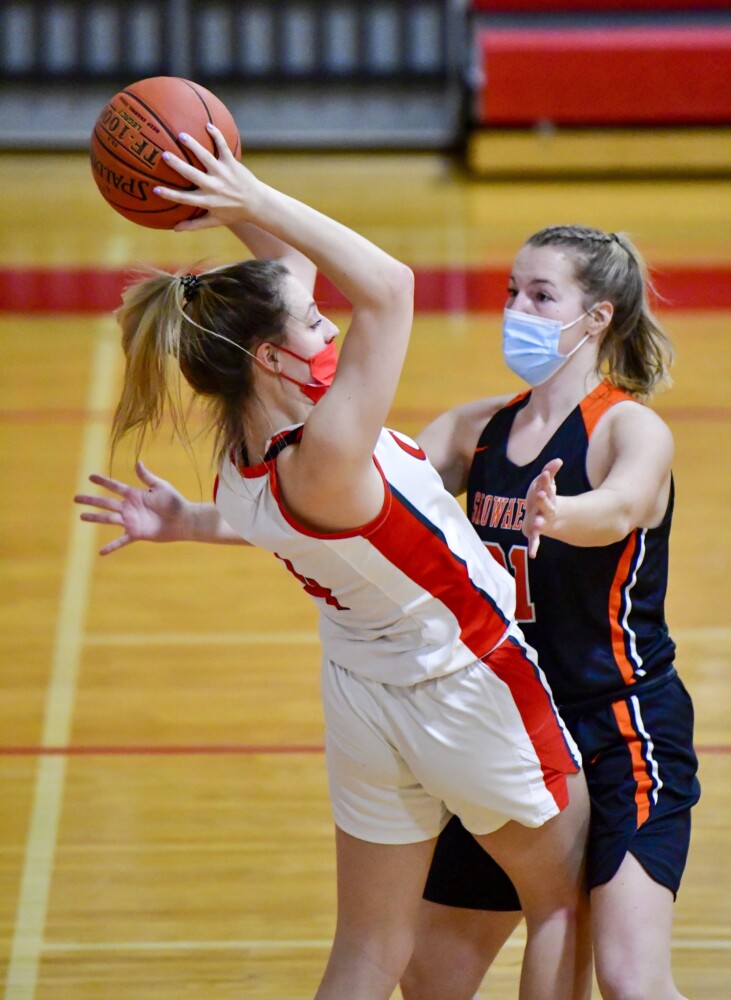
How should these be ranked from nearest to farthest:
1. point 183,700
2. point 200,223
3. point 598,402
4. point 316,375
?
point 200,223 < point 316,375 < point 598,402 < point 183,700

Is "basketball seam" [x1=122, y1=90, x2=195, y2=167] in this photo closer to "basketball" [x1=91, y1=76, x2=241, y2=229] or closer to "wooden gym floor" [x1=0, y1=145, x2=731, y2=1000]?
"basketball" [x1=91, y1=76, x2=241, y2=229]

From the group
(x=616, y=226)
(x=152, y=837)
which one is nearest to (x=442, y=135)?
(x=616, y=226)

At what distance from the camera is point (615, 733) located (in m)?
2.39

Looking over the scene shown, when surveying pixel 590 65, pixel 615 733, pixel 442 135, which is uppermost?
pixel 615 733

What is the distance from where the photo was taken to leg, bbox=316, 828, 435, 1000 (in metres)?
2.26

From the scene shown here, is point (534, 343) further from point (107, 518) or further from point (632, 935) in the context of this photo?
point (632, 935)

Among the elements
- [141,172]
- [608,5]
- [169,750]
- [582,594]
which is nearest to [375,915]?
[582,594]

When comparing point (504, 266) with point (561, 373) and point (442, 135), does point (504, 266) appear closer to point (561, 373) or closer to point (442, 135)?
point (442, 135)

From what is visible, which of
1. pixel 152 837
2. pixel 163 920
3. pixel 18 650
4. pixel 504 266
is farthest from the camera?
pixel 504 266

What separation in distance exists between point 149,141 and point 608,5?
9.66m

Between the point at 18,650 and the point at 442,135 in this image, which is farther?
the point at 442,135

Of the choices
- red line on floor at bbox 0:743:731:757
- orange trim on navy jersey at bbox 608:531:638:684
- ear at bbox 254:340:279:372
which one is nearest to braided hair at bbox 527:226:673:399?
orange trim on navy jersey at bbox 608:531:638:684

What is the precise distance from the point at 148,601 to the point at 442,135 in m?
7.29

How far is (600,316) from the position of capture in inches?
101
